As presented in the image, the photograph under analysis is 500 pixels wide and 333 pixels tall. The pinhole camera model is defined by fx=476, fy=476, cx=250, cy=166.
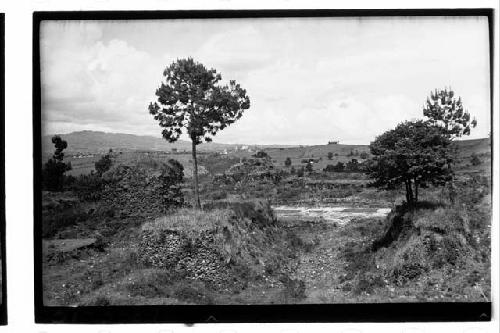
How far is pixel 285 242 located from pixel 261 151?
6.28 feet

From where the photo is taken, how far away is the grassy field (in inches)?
357

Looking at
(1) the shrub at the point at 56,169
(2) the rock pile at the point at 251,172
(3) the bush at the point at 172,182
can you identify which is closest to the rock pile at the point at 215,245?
(3) the bush at the point at 172,182

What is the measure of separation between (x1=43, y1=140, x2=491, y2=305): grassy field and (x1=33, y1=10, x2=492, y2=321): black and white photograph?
3 centimetres

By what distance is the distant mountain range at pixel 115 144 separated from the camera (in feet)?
29.9

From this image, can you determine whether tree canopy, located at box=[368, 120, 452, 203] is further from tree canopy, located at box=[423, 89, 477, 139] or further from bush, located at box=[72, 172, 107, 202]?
bush, located at box=[72, 172, 107, 202]

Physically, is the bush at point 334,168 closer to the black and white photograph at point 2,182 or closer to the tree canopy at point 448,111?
the tree canopy at point 448,111

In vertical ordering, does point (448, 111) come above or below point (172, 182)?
above

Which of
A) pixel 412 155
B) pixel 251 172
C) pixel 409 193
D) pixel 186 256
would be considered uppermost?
pixel 412 155

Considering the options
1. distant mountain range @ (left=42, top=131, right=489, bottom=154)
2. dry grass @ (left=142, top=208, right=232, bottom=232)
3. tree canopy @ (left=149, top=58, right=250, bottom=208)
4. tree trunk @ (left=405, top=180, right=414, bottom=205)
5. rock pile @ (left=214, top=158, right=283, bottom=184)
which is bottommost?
dry grass @ (left=142, top=208, right=232, bottom=232)

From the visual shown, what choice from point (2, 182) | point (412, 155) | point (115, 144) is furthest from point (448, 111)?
point (2, 182)

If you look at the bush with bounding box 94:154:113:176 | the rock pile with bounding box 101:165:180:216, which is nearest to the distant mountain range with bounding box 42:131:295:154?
the bush with bounding box 94:154:113:176

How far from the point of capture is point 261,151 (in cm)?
962

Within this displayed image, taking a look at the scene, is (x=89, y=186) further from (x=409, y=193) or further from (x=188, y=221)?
(x=409, y=193)

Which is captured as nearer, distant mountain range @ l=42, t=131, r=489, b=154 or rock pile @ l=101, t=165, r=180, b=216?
distant mountain range @ l=42, t=131, r=489, b=154
